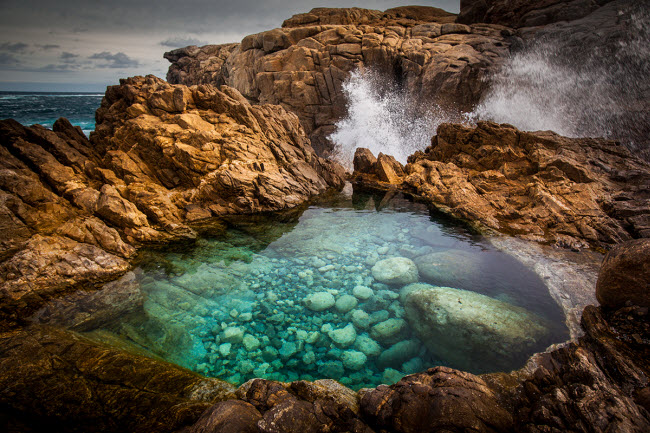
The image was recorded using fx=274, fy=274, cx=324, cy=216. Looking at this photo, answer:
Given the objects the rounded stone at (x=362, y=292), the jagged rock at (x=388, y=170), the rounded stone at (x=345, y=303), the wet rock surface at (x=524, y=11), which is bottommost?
the rounded stone at (x=345, y=303)

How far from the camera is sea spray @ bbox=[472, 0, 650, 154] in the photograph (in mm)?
16328

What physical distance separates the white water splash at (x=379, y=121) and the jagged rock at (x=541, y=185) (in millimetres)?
7174

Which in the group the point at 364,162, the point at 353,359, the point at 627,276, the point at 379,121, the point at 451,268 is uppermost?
the point at 379,121

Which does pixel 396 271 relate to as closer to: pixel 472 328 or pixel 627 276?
pixel 472 328

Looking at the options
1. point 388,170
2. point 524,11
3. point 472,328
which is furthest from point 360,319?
point 524,11

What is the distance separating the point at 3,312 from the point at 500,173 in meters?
17.1

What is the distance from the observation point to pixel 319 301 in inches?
274

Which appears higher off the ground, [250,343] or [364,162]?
[364,162]

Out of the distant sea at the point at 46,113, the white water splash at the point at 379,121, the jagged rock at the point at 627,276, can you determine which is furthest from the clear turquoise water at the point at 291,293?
the distant sea at the point at 46,113

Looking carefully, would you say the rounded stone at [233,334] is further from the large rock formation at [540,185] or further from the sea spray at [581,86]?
the sea spray at [581,86]

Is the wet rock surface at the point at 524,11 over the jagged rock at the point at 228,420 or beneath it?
over

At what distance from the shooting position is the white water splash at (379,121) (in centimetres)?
2280

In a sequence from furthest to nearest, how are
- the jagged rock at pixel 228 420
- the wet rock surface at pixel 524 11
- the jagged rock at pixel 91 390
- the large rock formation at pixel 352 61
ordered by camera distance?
the wet rock surface at pixel 524 11, the large rock formation at pixel 352 61, the jagged rock at pixel 91 390, the jagged rock at pixel 228 420

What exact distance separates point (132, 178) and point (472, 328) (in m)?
13.5
